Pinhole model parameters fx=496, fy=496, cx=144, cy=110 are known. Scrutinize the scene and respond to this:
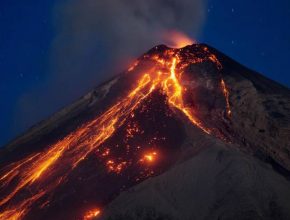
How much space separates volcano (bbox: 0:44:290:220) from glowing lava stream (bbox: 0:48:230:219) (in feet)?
0.23

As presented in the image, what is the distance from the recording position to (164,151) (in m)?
18.4

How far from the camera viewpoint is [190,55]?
93.0ft

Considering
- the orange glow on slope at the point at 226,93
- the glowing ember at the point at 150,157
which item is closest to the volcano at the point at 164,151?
the glowing ember at the point at 150,157

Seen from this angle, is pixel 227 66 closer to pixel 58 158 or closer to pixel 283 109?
pixel 283 109

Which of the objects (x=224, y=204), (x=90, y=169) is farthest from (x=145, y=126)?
(x=224, y=204)

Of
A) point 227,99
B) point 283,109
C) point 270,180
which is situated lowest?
point 270,180

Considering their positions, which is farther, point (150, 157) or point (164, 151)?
point (164, 151)

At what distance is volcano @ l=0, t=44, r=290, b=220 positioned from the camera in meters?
15.6

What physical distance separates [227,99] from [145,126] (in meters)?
5.48

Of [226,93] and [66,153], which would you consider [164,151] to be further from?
[226,93]

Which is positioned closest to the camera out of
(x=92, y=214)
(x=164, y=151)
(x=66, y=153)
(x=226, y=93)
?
(x=92, y=214)

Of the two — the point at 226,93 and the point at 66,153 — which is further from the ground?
the point at 66,153

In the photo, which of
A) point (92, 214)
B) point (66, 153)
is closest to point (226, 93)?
point (66, 153)

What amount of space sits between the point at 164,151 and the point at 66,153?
481 cm
